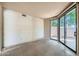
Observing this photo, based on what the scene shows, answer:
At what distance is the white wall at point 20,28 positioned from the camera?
3766mm

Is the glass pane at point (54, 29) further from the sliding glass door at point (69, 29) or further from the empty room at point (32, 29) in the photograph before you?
the sliding glass door at point (69, 29)

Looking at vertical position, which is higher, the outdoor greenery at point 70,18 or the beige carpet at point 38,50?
the outdoor greenery at point 70,18

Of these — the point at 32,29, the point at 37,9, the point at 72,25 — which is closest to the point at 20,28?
the point at 32,29

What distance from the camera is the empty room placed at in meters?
3.70

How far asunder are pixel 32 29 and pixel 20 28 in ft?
1.29

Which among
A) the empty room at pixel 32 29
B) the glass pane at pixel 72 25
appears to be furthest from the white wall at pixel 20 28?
the glass pane at pixel 72 25

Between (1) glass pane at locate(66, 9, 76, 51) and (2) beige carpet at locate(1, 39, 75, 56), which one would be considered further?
(1) glass pane at locate(66, 9, 76, 51)

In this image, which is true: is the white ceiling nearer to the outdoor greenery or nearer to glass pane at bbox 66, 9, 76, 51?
the outdoor greenery

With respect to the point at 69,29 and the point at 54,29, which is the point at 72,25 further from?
the point at 54,29

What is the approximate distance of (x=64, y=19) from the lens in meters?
4.85

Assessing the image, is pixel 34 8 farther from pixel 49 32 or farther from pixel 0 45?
pixel 0 45

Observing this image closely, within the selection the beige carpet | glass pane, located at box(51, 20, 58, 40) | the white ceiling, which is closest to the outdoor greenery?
glass pane, located at box(51, 20, 58, 40)

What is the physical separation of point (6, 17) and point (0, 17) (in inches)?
7.8

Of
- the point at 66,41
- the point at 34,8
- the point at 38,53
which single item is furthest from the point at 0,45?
the point at 66,41
